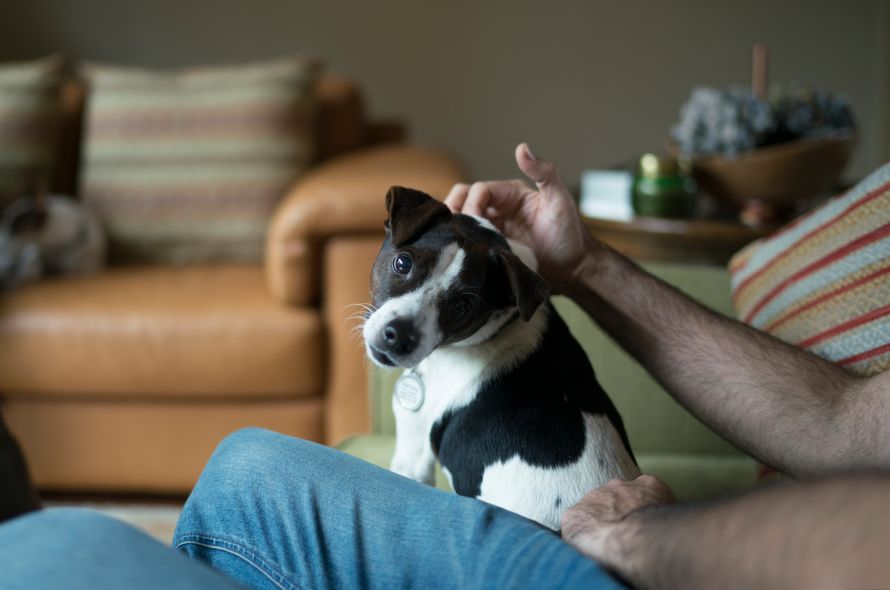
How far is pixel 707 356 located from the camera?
1.13m

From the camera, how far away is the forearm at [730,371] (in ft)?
3.35

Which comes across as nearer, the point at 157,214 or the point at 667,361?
the point at 667,361

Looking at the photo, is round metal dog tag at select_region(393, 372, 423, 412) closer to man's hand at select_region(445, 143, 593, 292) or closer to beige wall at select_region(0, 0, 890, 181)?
man's hand at select_region(445, 143, 593, 292)

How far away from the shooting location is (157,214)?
2.70 metres

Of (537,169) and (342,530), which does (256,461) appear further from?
(537,169)

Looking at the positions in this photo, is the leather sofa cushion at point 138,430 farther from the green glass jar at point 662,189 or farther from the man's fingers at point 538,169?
the man's fingers at point 538,169

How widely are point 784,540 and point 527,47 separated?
3.16m

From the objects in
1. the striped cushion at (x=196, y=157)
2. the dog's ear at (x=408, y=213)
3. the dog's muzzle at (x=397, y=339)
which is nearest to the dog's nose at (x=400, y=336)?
the dog's muzzle at (x=397, y=339)

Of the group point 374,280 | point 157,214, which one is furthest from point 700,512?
point 157,214

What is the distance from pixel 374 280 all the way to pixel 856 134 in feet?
4.73

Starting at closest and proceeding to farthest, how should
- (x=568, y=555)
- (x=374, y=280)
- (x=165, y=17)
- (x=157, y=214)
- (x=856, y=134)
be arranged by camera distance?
(x=568, y=555) < (x=374, y=280) < (x=856, y=134) < (x=157, y=214) < (x=165, y=17)

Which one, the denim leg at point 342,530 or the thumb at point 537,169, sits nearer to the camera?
the denim leg at point 342,530

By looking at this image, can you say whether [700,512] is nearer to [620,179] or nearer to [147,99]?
[620,179]

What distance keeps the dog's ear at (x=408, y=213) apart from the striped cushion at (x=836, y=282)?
548 millimetres
